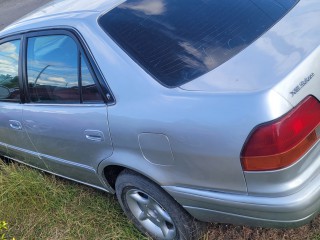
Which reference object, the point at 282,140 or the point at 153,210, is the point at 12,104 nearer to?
the point at 153,210

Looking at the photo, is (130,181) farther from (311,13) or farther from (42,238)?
(311,13)

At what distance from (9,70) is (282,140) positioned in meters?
2.26

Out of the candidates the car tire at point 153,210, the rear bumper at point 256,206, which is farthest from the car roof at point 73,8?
the rear bumper at point 256,206

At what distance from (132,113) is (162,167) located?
0.33 m

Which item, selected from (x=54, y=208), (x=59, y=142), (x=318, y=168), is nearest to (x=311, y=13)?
(x=318, y=168)

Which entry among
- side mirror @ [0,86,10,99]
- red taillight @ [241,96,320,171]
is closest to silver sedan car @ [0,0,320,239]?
red taillight @ [241,96,320,171]

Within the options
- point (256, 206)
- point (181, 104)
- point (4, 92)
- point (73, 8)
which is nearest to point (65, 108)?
point (73, 8)

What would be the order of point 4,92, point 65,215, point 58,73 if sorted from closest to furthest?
1. point 58,73
2. point 65,215
3. point 4,92

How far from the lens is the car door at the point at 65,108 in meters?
2.49

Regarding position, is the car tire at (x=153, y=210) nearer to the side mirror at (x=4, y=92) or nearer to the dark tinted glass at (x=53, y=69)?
the dark tinted glass at (x=53, y=69)

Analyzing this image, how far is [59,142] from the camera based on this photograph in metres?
2.84

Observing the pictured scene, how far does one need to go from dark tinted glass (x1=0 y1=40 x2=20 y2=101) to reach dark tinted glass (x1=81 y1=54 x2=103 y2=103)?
812 mm

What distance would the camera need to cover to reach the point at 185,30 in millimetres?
2412

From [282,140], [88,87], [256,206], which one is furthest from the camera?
[88,87]
